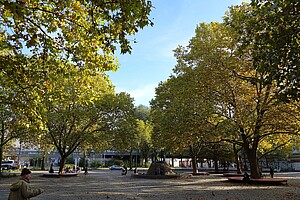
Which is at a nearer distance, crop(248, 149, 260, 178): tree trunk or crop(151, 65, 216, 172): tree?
crop(151, 65, 216, 172): tree

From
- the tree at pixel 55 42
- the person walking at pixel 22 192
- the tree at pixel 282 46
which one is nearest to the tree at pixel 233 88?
the tree at pixel 282 46

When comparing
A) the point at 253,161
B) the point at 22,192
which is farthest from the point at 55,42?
the point at 253,161

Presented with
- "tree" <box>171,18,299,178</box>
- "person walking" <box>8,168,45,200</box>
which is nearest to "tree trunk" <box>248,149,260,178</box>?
"tree" <box>171,18,299,178</box>

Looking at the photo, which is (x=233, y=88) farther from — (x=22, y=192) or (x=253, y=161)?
(x=22, y=192)

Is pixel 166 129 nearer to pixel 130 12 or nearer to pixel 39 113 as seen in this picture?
pixel 39 113

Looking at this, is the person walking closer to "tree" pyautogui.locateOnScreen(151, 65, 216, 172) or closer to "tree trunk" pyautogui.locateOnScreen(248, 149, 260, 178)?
"tree" pyautogui.locateOnScreen(151, 65, 216, 172)

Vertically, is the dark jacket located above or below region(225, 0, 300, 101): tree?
below

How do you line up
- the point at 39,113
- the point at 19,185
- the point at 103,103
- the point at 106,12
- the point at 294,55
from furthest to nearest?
the point at 103,103, the point at 39,113, the point at 294,55, the point at 106,12, the point at 19,185

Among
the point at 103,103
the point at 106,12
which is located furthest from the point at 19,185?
the point at 103,103

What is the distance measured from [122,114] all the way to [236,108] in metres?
14.0

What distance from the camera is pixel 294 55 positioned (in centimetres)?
915

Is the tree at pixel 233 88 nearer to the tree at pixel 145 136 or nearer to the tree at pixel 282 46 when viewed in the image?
the tree at pixel 282 46

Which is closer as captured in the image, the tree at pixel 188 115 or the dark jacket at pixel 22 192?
the dark jacket at pixel 22 192

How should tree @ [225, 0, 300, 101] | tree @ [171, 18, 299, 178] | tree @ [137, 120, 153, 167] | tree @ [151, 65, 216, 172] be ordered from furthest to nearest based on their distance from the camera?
tree @ [137, 120, 153, 167]
tree @ [151, 65, 216, 172]
tree @ [171, 18, 299, 178]
tree @ [225, 0, 300, 101]
